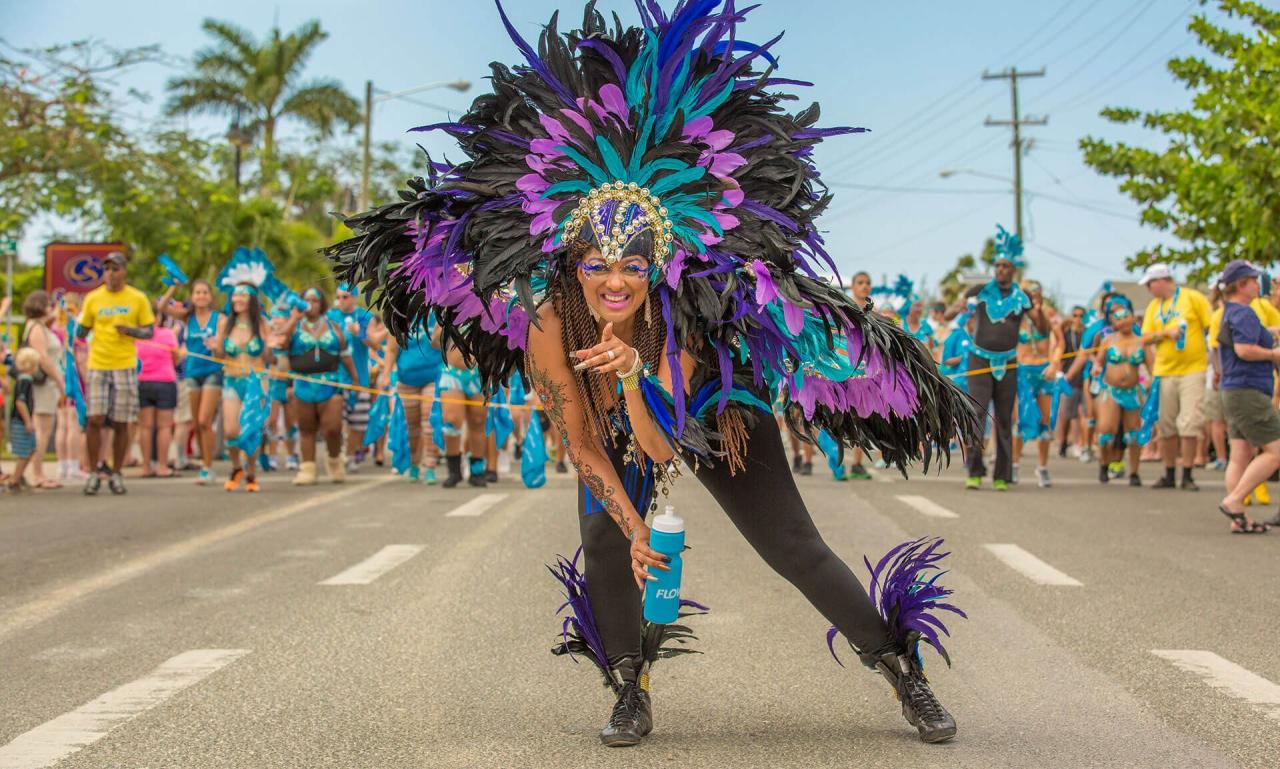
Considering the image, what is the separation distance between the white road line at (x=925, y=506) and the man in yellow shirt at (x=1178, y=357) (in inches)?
104

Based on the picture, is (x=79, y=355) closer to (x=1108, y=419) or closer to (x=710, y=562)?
(x=710, y=562)

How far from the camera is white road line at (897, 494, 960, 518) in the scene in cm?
1170

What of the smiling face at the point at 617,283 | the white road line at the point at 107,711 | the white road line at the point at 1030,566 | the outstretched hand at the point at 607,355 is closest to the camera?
the outstretched hand at the point at 607,355

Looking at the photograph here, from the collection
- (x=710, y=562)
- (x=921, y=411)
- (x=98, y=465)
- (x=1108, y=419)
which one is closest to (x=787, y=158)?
(x=921, y=411)

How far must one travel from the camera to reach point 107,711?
5035 millimetres

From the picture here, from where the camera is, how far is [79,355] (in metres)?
15.5

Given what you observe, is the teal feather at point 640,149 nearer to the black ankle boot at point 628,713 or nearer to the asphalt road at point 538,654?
the black ankle boot at point 628,713

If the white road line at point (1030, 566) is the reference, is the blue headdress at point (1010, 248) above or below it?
above

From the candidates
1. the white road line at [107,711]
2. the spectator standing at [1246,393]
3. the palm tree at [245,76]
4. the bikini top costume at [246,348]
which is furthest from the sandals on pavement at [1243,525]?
the palm tree at [245,76]

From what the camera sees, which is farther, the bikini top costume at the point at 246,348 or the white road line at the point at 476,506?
the bikini top costume at the point at 246,348

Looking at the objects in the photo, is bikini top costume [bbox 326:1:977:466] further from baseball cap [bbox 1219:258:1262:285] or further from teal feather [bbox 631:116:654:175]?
baseball cap [bbox 1219:258:1262:285]

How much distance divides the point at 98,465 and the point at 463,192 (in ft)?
34.6

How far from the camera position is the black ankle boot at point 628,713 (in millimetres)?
4539

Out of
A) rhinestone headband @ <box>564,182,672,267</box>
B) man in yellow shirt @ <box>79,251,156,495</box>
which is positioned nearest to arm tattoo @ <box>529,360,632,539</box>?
rhinestone headband @ <box>564,182,672,267</box>
